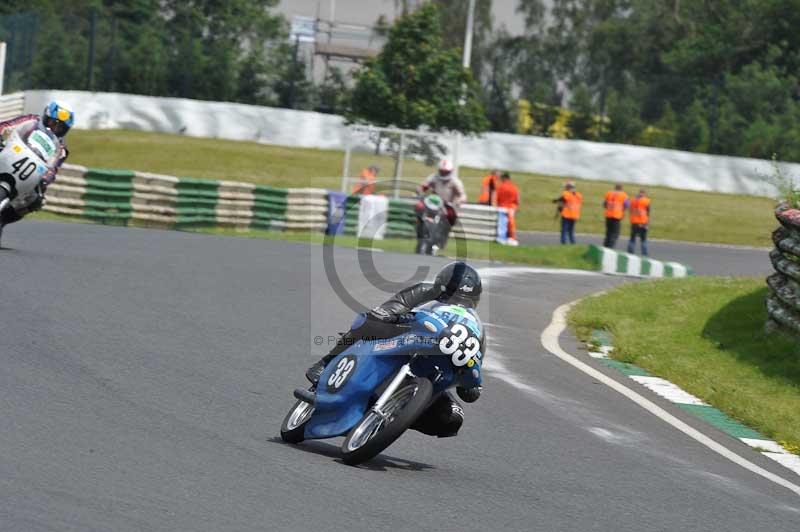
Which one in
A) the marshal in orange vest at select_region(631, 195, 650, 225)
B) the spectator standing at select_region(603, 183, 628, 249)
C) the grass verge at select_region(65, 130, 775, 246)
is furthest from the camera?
the grass verge at select_region(65, 130, 775, 246)

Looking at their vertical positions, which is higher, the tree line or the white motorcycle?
the tree line

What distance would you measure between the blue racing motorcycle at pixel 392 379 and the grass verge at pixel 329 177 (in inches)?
1123

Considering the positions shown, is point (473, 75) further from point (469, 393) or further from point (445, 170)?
point (469, 393)

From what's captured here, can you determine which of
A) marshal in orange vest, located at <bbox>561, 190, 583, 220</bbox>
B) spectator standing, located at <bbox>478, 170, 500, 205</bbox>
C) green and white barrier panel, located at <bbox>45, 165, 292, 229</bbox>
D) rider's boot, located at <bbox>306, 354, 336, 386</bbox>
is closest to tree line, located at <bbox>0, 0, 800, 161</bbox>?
spectator standing, located at <bbox>478, 170, 500, 205</bbox>

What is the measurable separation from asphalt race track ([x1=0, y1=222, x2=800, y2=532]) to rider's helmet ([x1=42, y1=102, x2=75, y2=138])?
171cm

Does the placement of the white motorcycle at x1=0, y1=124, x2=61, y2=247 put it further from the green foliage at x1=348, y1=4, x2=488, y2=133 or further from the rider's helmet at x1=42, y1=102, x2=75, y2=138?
the green foliage at x1=348, y1=4, x2=488, y2=133

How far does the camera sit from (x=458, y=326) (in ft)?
22.0

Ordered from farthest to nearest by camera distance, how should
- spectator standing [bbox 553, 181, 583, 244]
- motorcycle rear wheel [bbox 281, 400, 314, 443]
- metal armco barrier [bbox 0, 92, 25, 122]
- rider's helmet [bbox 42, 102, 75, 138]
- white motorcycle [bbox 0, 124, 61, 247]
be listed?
1. metal armco barrier [bbox 0, 92, 25, 122]
2. spectator standing [bbox 553, 181, 583, 244]
3. rider's helmet [bbox 42, 102, 75, 138]
4. white motorcycle [bbox 0, 124, 61, 247]
5. motorcycle rear wheel [bbox 281, 400, 314, 443]

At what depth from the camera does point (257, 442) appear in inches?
276

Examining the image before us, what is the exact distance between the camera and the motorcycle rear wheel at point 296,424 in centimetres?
716

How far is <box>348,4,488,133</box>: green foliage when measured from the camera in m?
36.9

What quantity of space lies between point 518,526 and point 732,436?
13.1 feet

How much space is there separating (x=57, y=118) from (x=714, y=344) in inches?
275

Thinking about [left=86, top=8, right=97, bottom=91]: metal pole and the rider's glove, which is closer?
the rider's glove
